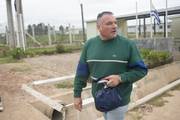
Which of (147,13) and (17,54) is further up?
(147,13)

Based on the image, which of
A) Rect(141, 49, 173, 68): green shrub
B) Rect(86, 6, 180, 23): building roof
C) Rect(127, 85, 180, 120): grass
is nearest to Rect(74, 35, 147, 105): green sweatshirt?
Rect(127, 85, 180, 120): grass

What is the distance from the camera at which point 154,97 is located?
239 inches

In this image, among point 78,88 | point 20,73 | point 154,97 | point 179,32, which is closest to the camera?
point 78,88

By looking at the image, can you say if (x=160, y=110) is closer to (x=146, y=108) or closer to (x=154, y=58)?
(x=146, y=108)

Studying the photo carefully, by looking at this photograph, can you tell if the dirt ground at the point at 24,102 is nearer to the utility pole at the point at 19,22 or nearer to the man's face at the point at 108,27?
the man's face at the point at 108,27

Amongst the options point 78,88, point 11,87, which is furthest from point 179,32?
point 78,88

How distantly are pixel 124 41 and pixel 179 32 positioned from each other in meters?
17.1

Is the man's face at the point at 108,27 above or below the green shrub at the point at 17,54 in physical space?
above

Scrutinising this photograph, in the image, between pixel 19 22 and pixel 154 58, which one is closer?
pixel 154 58

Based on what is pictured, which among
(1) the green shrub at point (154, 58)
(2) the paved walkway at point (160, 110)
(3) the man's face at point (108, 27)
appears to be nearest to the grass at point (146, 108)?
(2) the paved walkway at point (160, 110)

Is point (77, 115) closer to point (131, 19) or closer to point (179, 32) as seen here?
point (179, 32)

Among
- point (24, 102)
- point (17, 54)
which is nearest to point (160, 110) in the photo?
point (24, 102)

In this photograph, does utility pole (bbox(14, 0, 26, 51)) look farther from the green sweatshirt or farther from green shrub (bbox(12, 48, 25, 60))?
the green sweatshirt

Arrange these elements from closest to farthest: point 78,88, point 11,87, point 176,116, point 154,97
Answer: point 78,88, point 176,116, point 154,97, point 11,87
